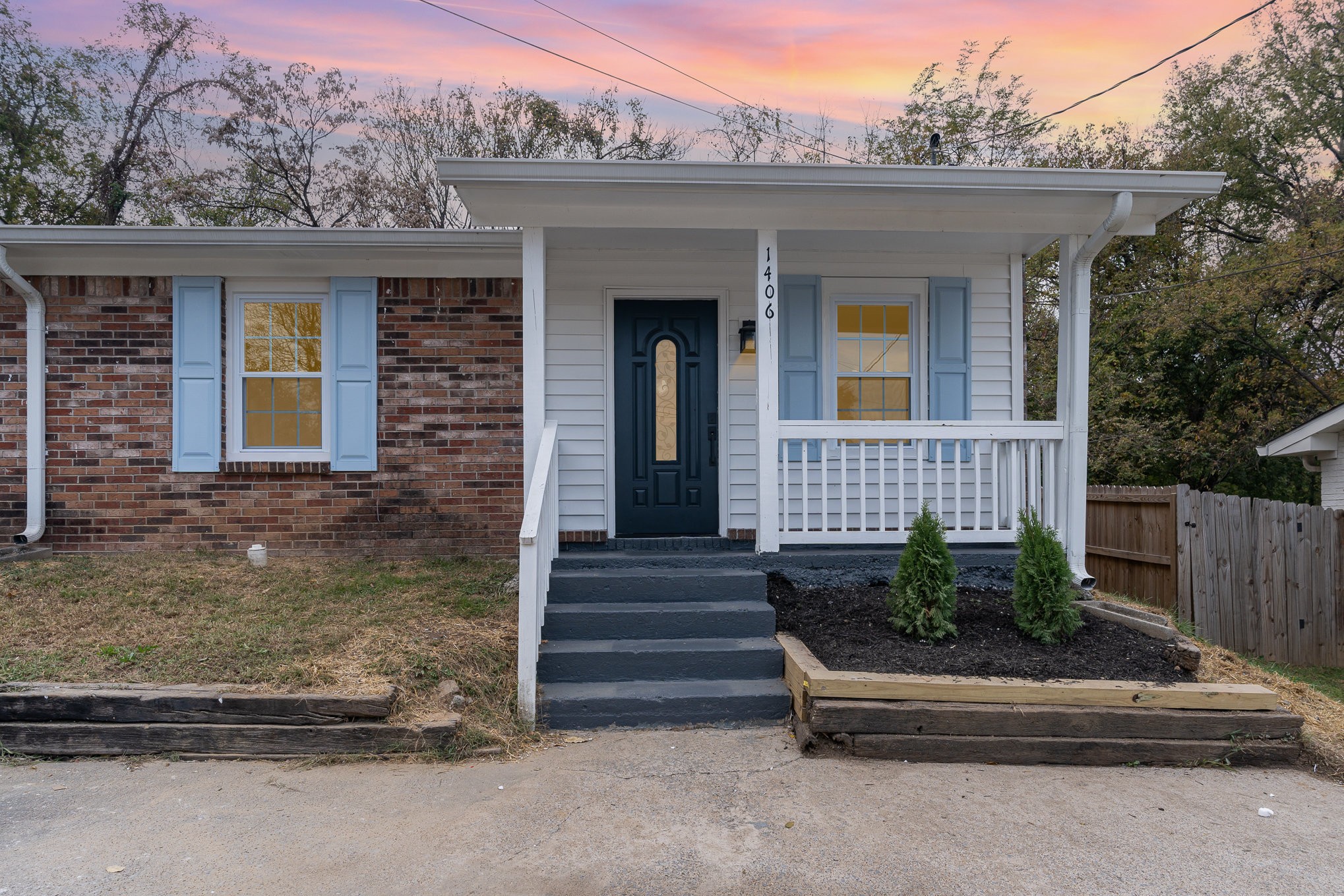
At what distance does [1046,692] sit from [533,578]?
2423mm

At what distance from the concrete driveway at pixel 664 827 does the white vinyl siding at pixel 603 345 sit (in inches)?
99.6

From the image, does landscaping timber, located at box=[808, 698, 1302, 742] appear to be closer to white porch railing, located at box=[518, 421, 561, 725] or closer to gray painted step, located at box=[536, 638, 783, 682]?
gray painted step, located at box=[536, 638, 783, 682]

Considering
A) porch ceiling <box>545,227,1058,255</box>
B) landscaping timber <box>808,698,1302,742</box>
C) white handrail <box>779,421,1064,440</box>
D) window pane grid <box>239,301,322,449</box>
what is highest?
porch ceiling <box>545,227,1058,255</box>

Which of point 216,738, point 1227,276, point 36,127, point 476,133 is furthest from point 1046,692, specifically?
point 36,127

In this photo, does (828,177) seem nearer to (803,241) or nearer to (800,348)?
(803,241)

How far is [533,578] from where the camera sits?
3.80 metres

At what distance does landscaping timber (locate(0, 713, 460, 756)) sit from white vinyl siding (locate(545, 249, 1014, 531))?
2519 millimetres

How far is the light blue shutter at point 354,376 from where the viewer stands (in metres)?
6.20

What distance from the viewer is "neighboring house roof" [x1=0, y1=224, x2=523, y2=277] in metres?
5.75

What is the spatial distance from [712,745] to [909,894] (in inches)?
50.7

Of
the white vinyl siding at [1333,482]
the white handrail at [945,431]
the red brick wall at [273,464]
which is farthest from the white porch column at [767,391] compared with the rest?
the white vinyl siding at [1333,482]

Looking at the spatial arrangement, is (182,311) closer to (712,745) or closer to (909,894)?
(712,745)

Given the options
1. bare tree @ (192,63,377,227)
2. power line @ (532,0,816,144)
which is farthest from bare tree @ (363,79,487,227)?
power line @ (532,0,816,144)

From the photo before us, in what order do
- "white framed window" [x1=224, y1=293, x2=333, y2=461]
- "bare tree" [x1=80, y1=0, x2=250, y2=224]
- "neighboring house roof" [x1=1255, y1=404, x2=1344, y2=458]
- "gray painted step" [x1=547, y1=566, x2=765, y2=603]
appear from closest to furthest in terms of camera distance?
"gray painted step" [x1=547, y1=566, x2=765, y2=603] → "white framed window" [x1=224, y1=293, x2=333, y2=461] → "neighboring house roof" [x1=1255, y1=404, x2=1344, y2=458] → "bare tree" [x1=80, y1=0, x2=250, y2=224]
